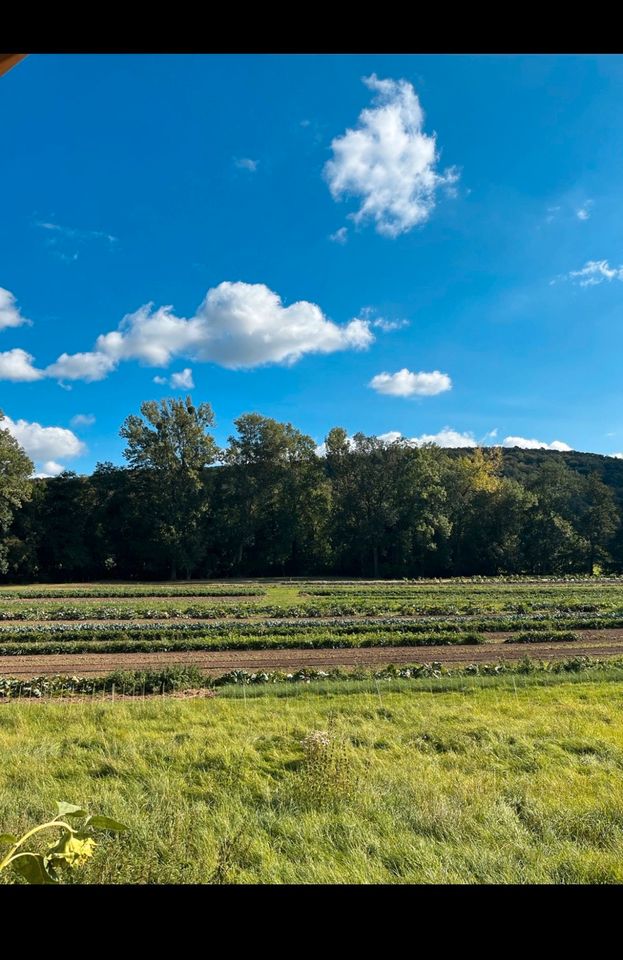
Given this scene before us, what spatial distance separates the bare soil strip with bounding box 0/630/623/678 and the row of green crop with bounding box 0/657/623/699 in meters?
0.94

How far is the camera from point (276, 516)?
49750 mm

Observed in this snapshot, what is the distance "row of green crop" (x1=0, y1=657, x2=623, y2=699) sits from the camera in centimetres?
1029

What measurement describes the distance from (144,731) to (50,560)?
151ft

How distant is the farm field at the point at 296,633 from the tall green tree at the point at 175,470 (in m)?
17.8

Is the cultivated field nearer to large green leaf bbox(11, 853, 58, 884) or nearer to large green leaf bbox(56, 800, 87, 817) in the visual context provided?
large green leaf bbox(56, 800, 87, 817)

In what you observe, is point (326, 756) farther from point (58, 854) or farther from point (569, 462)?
point (569, 462)

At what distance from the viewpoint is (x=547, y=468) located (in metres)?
59.0

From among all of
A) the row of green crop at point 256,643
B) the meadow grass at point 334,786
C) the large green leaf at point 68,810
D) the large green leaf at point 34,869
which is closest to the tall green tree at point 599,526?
the row of green crop at point 256,643

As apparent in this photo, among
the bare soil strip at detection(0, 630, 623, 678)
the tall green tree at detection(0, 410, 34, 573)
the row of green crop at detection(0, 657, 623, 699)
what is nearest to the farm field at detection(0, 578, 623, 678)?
the bare soil strip at detection(0, 630, 623, 678)
